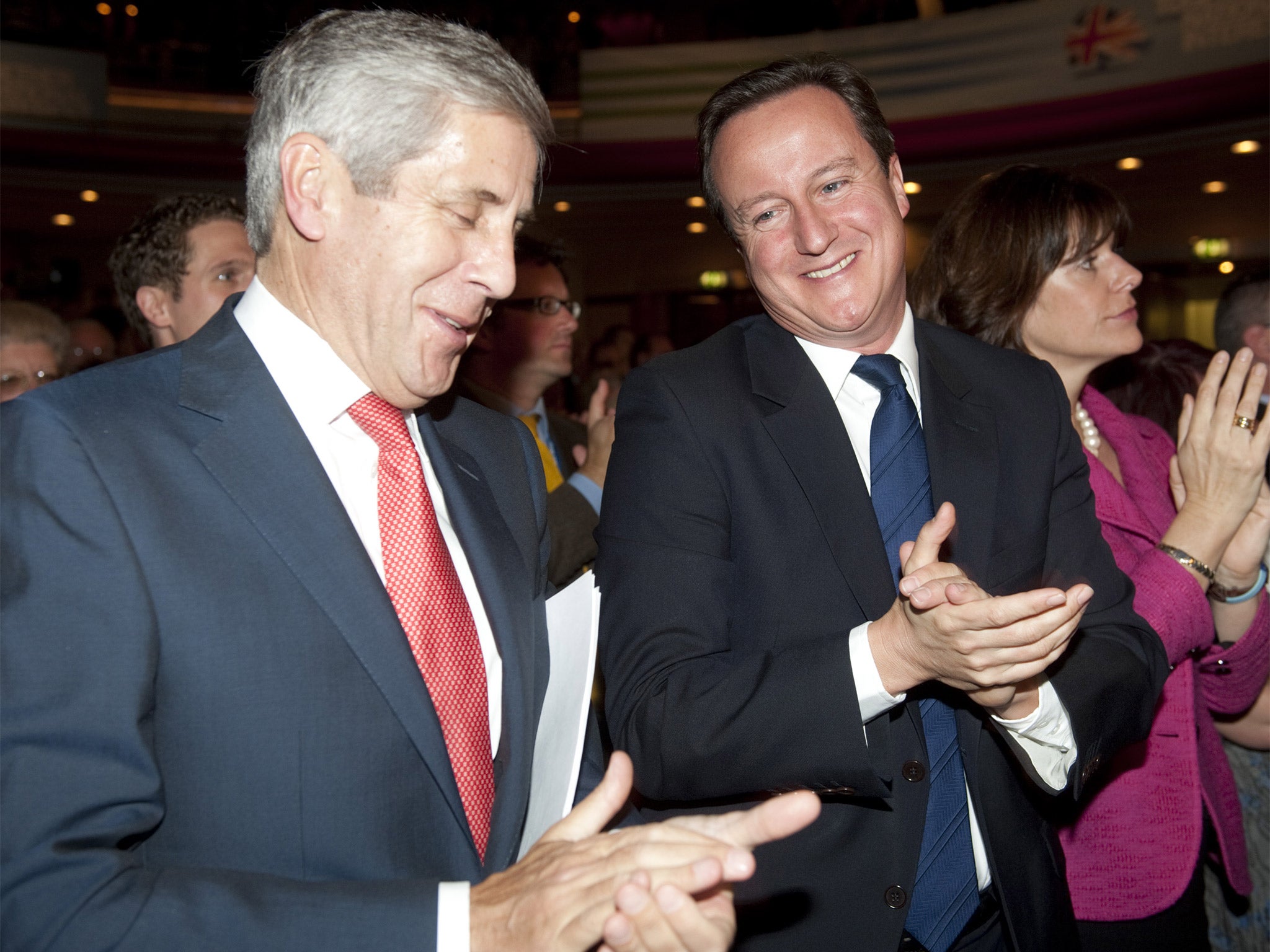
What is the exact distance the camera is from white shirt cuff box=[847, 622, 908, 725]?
46.6 inches

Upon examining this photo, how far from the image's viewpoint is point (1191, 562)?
1.76 metres

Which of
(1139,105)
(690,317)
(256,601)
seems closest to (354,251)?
(256,601)

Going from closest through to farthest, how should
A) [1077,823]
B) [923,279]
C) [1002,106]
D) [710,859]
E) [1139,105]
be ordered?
[710,859]
[1077,823]
[923,279]
[1139,105]
[1002,106]

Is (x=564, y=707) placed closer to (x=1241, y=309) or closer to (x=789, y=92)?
(x=789, y=92)

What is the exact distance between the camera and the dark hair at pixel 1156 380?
2.65 metres

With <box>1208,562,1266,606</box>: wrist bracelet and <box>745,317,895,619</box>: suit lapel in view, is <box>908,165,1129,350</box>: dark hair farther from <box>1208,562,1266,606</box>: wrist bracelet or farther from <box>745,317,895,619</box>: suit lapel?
<box>745,317,895,619</box>: suit lapel

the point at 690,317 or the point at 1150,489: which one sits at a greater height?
the point at 690,317

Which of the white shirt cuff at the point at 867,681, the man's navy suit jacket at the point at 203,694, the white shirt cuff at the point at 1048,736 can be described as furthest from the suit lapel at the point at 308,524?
the white shirt cuff at the point at 1048,736

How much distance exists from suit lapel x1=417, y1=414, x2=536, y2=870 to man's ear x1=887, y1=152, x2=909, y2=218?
2.74 ft

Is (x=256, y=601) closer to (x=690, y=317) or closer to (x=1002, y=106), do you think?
(x=1002, y=106)

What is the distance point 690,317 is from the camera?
39.7ft

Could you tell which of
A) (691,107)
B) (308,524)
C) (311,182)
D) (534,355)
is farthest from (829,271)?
(691,107)

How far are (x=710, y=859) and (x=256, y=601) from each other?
1.57ft

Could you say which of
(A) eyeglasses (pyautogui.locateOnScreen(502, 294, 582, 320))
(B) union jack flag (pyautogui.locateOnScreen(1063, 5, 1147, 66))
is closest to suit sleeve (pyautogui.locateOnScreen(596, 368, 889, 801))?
(A) eyeglasses (pyautogui.locateOnScreen(502, 294, 582, 320))
